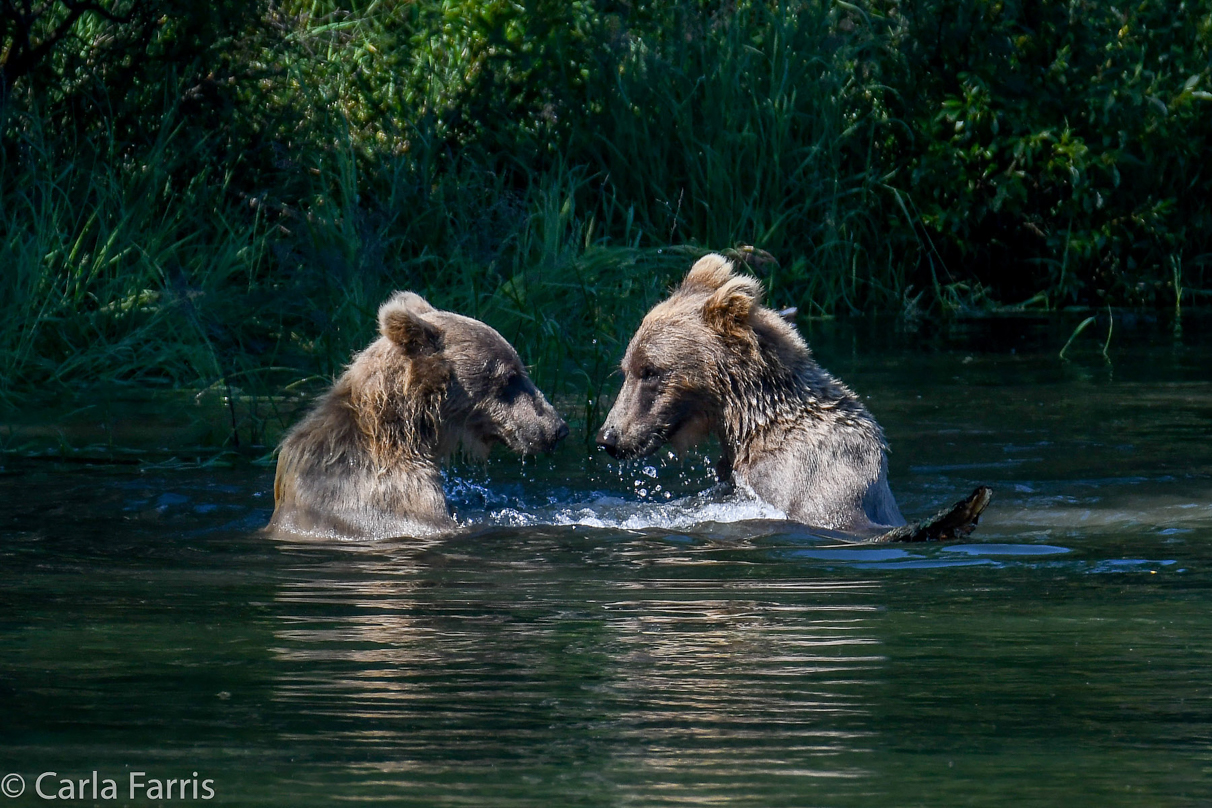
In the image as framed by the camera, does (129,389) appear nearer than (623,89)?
Yes

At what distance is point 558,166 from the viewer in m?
15.5

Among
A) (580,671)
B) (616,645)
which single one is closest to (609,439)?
(616,645)

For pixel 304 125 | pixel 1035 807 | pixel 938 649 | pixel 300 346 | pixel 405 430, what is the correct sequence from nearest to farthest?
pixel 1035 807 → pixel 938 649 → pixel 405 430 → pixel 300 346 → pixel 304 125

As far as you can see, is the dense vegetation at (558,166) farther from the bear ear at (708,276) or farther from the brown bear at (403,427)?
the brown bear at (403,427)

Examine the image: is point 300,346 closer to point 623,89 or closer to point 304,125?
point 304,125

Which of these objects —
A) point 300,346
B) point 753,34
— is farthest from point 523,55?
point 300,346

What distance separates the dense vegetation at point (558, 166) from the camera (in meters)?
11.7

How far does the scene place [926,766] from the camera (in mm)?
3916

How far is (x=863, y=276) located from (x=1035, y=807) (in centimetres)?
1340

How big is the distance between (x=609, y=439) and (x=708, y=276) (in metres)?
0.90

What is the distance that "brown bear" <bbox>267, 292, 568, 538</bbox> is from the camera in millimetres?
7762

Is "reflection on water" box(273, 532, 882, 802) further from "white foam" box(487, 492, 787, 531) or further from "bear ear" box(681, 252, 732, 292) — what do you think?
"bear ear" box(681, 252, 732, 292)

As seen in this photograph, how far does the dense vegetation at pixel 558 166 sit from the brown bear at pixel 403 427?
2.29 m

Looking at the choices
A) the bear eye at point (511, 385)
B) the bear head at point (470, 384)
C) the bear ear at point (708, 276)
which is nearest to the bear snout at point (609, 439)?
→ the bear head at point (470, 384)
